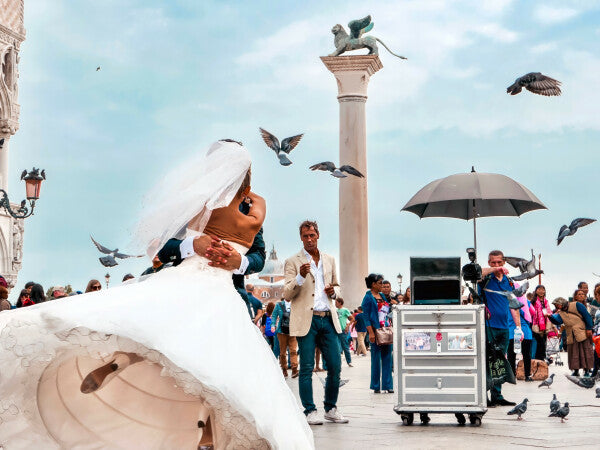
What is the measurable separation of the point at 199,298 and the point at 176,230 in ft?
1.93

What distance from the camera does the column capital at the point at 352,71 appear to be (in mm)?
27203

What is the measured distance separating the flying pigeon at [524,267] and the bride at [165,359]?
9.33 metres

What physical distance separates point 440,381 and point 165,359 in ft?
15.9

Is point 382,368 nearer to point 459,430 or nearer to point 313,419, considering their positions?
point 313,419

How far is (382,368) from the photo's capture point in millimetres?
14430

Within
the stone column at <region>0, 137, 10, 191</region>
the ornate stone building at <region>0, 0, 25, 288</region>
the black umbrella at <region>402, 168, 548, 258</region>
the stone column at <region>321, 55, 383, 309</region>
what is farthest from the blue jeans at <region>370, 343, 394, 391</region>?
the stone column at <region>0, 137, 10, 191</region>

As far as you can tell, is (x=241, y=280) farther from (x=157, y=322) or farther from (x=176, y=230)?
(x=157, y=322)

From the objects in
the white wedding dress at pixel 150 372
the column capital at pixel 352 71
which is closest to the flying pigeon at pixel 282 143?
the white wedding dress at pixel 150 372

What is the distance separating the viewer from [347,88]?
2778 cm

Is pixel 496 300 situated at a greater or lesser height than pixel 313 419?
greater

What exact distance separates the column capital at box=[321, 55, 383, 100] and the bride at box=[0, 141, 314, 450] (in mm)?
21384

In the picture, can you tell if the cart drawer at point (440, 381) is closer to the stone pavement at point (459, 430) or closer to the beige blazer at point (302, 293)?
the stone pavement at point (459, 430)

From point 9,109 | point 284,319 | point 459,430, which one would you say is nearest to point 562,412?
point 459,430

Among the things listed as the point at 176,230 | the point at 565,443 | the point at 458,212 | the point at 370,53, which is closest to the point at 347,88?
A: the point at 370,53
